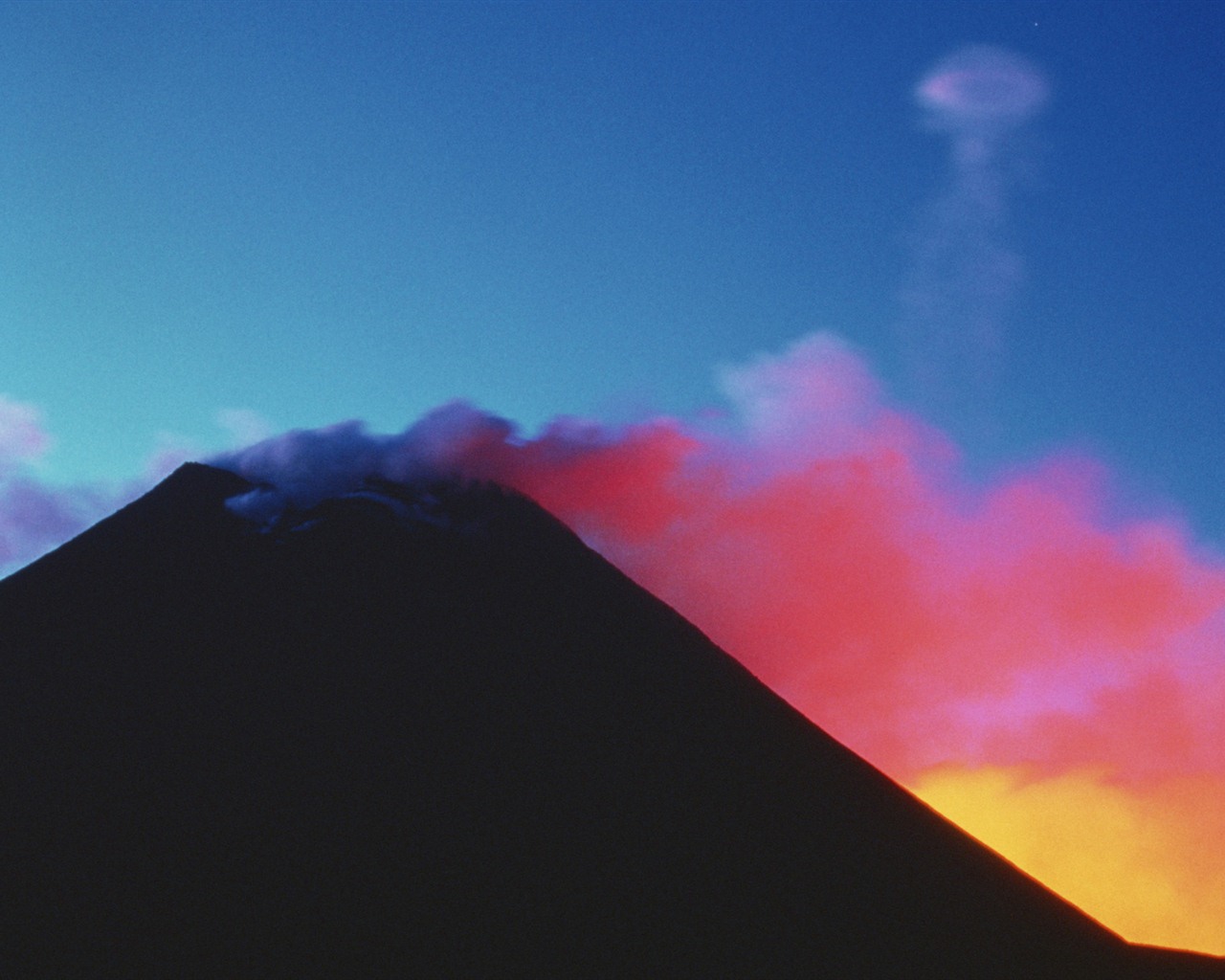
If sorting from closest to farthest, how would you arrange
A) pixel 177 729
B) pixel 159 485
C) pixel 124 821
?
pixel 124 821, pixel 177 729, pixel 159 485

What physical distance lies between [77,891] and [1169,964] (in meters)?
8.41

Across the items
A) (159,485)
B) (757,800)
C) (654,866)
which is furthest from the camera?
(159,485)

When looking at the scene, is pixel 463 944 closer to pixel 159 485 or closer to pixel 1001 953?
pixel 1001 953

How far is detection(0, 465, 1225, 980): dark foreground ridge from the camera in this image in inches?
244

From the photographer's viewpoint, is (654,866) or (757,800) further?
(757,800)

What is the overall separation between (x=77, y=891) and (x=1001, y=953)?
6.82 meters

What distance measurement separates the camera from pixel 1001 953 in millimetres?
7500

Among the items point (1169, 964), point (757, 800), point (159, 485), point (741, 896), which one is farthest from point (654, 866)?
point (159, 485)

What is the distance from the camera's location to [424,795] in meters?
7.48

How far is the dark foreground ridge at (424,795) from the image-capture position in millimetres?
6203

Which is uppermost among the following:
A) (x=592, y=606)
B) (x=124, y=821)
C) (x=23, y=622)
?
(x=592, y=606)

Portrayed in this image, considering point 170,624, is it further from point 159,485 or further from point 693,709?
point 693,709

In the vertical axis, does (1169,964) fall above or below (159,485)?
below

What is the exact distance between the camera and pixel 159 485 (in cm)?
1206
